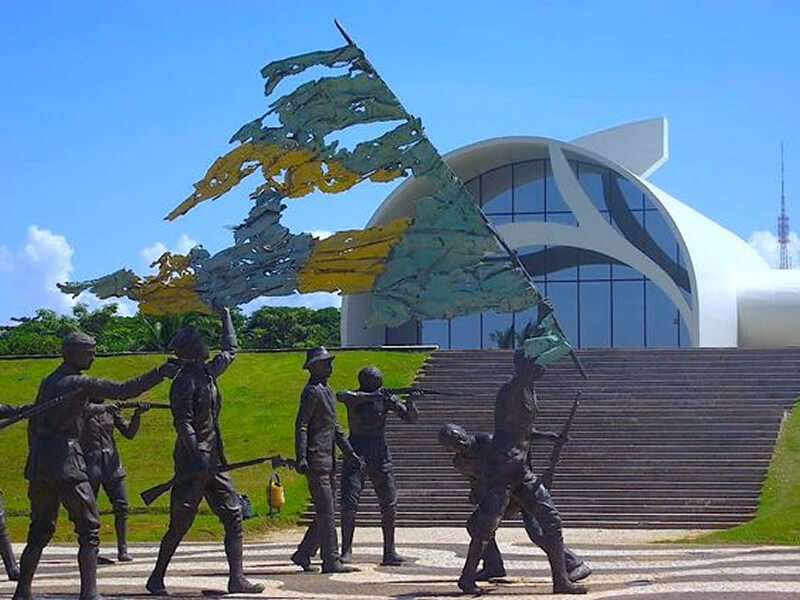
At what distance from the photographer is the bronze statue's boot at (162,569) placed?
1081 centimetres

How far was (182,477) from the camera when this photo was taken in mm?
10852

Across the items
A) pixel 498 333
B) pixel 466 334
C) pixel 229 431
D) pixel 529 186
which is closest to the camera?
pixel 229 431

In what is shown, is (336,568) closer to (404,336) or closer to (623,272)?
(623,272)

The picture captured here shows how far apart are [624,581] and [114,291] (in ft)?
15.5

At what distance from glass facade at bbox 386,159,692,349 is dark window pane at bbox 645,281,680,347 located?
31 mm

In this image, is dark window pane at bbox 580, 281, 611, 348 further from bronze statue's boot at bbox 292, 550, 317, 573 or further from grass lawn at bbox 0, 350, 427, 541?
bronze statue's boot at bbox 292, 550, 317, 573

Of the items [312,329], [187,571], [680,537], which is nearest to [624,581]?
[187,571]

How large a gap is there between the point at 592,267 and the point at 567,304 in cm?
141

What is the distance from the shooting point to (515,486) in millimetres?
10961

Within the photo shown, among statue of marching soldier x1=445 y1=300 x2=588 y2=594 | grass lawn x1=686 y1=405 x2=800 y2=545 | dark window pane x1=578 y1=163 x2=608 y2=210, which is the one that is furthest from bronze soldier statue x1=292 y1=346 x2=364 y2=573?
dark window pane x1=578 y1=163 x2=608 y2=210

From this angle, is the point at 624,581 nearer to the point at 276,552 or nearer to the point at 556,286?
the point at 276,552

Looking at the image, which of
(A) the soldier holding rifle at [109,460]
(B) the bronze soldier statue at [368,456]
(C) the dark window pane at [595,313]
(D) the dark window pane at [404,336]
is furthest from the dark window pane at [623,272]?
(B) the bronze soldier statue at [368,456]

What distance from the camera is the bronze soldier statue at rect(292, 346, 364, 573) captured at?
12523 millimetres

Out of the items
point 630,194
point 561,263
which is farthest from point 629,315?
point 630,194
